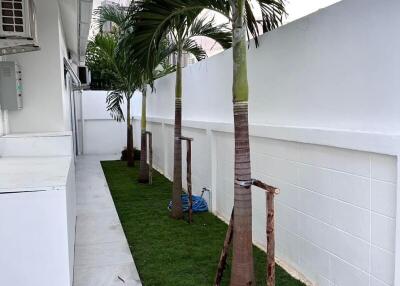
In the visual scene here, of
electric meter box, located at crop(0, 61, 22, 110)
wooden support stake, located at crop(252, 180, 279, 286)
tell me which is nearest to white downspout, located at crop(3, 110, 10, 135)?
electric meter box, located at crop(0, 61, 22, 110)

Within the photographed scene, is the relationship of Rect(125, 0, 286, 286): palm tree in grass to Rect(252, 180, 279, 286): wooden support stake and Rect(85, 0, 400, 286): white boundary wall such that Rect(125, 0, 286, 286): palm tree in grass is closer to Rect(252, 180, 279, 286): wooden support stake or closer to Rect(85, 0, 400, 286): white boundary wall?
Rect(252, 180, 279, 286): wooden support stake

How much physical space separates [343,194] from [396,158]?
603 millimetres

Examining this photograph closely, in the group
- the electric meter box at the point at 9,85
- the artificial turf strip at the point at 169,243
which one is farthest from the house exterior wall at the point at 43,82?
the artificial turf strip at the point at 169,243

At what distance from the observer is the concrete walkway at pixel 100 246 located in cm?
353

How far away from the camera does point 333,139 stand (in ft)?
9.31

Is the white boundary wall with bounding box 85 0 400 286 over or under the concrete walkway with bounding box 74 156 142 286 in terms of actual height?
over

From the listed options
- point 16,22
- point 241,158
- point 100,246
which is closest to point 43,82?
point 16,22

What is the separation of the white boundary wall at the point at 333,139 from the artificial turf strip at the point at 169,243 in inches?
20.3

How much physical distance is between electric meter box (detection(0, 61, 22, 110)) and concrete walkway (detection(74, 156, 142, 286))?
173cm

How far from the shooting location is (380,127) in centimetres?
248

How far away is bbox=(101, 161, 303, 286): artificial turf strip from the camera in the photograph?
138 inches

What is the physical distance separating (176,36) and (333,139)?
3262mm

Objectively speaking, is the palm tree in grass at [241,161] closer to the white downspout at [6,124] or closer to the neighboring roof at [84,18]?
the neighboring roof at [84,18]

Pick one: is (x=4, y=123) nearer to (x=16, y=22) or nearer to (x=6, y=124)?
(x=6, y=124)
